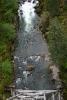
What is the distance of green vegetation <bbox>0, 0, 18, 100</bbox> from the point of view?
30.7 meters

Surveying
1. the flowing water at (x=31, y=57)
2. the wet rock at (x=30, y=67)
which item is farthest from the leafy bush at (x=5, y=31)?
the wet rock at (x=30, y=67)

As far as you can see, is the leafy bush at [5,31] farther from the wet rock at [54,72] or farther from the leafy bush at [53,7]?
the leafy bush at [53,7]

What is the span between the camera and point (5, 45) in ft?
124

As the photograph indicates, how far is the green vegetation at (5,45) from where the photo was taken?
30.7 metres

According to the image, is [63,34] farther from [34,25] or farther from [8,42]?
[34,25]

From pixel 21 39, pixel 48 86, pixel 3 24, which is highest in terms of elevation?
pixel 3 24

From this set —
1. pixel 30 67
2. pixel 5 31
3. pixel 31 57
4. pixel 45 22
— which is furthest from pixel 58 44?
pixel 45 22

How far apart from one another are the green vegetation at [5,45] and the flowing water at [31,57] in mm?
1415

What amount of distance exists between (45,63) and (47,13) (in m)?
11.7

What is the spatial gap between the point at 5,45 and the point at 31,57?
3767mm

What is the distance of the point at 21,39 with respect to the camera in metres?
45.7

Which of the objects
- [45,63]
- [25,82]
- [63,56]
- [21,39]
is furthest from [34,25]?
[63,56]

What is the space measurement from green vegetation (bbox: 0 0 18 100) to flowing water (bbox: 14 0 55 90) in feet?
4.64

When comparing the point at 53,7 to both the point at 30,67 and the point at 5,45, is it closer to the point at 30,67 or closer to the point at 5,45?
the point at 5,45
